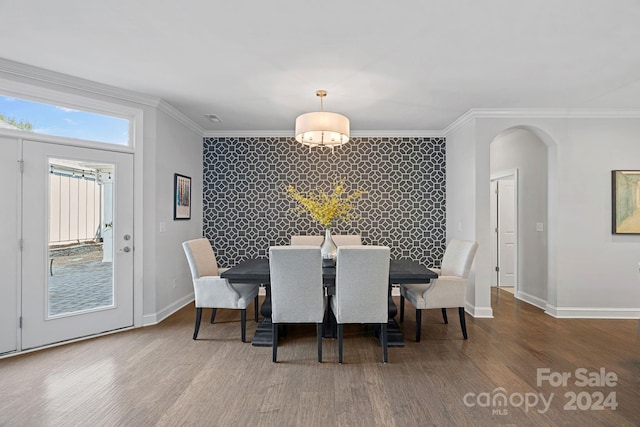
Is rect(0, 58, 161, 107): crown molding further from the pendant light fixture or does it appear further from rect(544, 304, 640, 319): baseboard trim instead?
rect(544, 304, 640, 319): baseboard trim

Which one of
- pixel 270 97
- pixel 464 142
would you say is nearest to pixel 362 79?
pixel 270 97

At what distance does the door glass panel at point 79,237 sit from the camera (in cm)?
316

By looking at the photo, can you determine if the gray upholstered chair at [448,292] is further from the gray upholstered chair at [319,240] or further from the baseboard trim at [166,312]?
the baseboard trim at [166,312]

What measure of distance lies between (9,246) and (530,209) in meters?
6.14

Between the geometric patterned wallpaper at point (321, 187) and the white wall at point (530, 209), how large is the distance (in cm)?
115

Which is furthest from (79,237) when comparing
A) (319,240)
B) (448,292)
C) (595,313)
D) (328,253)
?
(595,313)

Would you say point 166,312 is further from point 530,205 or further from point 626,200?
point 626,200

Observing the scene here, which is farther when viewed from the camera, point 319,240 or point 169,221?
point 319,240

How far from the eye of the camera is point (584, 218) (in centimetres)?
411

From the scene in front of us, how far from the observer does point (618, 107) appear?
13.0 ft

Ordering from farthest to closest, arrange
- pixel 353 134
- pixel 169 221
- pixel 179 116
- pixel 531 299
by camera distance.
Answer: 1. pixel 353 134
2. pixel 531 299
3. pixel 179 116
4. pixel 169 221

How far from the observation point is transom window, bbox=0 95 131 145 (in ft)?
9.61

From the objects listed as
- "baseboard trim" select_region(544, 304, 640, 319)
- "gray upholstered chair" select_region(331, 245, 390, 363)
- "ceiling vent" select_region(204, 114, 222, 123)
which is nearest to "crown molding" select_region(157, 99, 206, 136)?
"ceiling vent" select_region(204, 114, 222, 123)

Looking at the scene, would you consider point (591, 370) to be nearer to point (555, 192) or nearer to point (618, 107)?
point (555, 192)
